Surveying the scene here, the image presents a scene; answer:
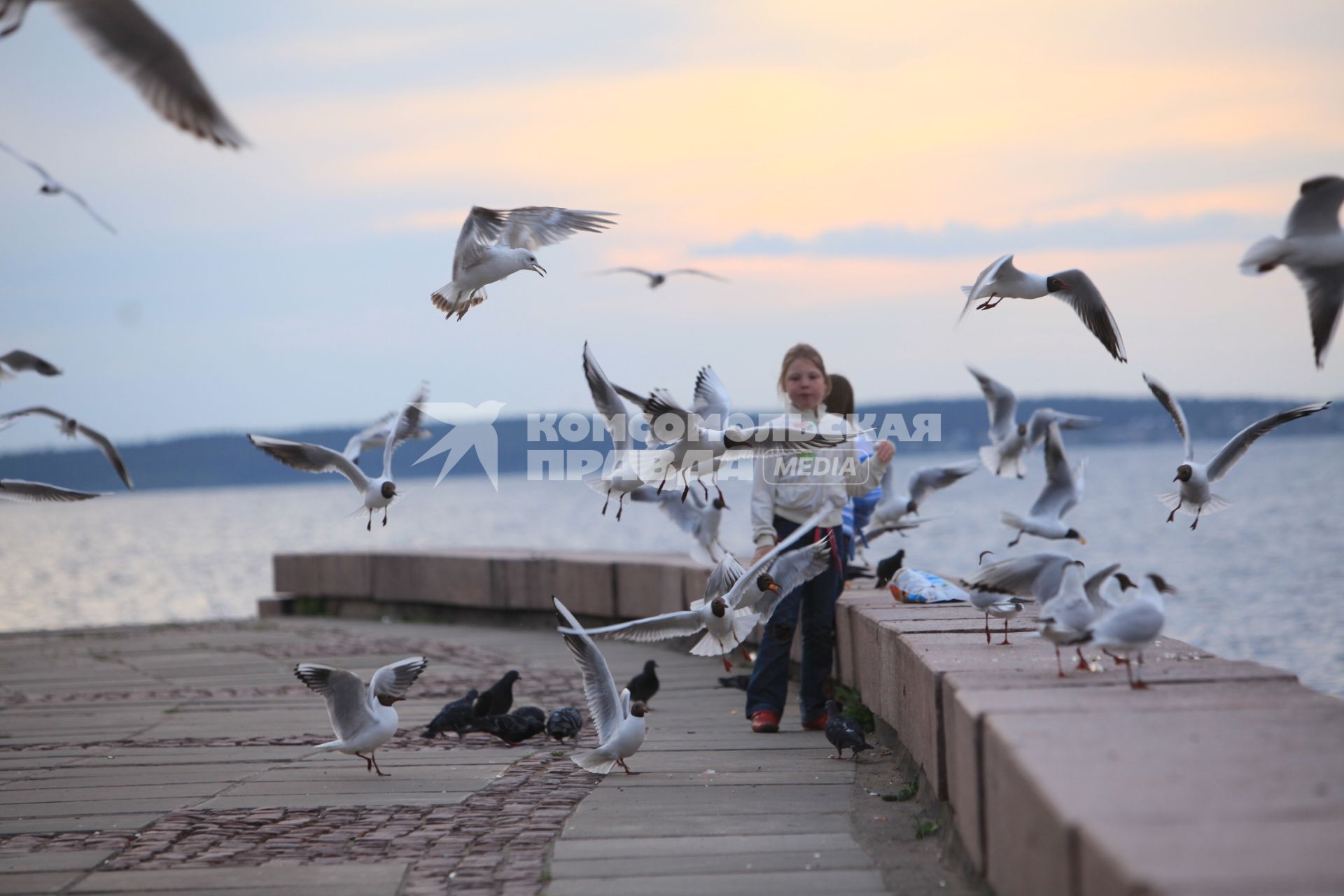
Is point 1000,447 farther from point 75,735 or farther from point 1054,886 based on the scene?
point 1054,886

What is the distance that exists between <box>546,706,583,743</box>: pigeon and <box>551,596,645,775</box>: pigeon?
0.79 meters

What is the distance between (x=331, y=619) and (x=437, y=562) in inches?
59.2

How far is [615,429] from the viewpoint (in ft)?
24.0

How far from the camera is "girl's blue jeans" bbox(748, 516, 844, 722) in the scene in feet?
22.9

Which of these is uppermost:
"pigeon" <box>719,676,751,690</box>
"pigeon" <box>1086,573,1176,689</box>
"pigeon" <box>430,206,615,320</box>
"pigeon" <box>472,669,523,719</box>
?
"pigeon" <box>430,206,615,320</box>

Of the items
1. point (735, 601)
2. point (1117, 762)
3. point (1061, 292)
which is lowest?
point (735, 601)

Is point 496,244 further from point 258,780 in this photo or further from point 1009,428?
point 1009,428

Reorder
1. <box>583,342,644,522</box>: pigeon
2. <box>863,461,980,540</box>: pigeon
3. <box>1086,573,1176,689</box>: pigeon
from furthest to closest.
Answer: <box>863,461,980,540</box>: pigeon
<box>583,342,644,522</box>: pigeon
<box>1086,573,1176,689</box>: pigeon

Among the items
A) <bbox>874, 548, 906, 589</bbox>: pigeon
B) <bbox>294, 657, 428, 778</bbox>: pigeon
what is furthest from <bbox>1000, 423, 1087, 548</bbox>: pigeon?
<bbox>294, 657, 428, 778</bbox>: pigeon

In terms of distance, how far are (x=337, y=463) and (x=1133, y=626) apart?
4.54 m

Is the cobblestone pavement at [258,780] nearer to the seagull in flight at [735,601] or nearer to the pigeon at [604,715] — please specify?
the pigeon at [604,715]

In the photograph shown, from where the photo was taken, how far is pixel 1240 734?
336 centimetres

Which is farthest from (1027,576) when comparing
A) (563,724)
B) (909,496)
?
(909,496)

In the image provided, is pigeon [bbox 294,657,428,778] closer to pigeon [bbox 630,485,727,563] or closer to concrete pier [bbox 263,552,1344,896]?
concrete pier [bbox 263,552,1344,896]
